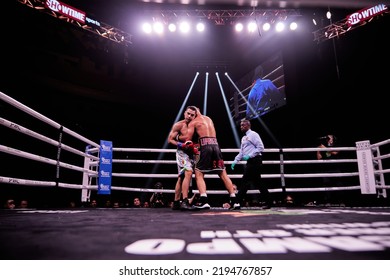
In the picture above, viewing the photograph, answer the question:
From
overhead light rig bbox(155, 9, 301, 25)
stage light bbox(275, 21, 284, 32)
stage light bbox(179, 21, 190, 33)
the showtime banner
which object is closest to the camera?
the showtime banner

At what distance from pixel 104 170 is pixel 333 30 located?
7.74 meters

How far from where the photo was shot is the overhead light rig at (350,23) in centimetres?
676

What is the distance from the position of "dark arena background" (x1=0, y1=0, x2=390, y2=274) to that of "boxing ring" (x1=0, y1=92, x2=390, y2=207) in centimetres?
4

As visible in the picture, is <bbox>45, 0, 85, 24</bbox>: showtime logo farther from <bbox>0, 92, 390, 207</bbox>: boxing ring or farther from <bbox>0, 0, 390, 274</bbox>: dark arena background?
<bbox>0, 92, 390, 207</bbox>: boxing ring

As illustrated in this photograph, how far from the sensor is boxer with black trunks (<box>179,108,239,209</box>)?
10.7 ft

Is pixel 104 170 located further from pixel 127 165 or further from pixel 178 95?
pixel 178 95

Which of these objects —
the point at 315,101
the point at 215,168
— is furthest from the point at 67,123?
the point at 315,101

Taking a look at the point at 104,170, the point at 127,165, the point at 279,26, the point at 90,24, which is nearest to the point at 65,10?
the point at 90,24

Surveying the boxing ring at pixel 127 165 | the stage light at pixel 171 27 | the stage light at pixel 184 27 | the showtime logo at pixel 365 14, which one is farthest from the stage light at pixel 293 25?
the boxing ring at pixel 127 165

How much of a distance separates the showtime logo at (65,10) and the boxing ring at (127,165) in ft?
10.9

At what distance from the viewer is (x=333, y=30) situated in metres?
7.75

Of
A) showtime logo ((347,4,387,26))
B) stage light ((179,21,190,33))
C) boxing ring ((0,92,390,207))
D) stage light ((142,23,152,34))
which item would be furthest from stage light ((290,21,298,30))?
stage light ((142,23,152,34))
